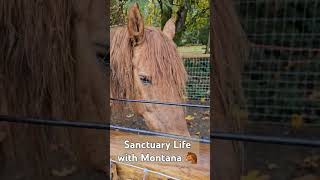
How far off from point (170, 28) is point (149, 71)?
161 millimetres

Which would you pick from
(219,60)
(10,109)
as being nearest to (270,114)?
(219,60)

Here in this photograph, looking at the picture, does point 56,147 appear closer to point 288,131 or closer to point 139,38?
point 139,38

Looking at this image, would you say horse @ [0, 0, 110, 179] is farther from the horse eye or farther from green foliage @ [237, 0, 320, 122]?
green foliage @ [237, 0, 320, 122]

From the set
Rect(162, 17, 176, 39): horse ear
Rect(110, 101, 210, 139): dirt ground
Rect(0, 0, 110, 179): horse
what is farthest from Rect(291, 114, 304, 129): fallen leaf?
Rect(0, 0, 110, 179): horse

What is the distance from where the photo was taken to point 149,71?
5.22 feet

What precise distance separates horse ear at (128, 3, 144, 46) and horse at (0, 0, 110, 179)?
0.10 metres

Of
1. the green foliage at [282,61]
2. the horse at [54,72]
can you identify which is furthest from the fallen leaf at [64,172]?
the green foliage at [282,61]

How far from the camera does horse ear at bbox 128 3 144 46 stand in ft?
5.04

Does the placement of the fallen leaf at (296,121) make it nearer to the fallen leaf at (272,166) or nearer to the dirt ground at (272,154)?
Result: the dirt ground at (272,154)

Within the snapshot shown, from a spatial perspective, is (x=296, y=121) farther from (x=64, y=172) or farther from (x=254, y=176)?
(x=64, y=172)

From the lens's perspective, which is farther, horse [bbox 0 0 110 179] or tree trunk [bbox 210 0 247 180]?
horse [bbox 0 0 110 179]

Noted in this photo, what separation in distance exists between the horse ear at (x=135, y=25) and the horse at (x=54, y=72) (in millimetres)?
101

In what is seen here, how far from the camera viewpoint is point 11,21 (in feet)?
5.61

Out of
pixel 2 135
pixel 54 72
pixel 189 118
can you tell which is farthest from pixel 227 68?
pixel 2 135
